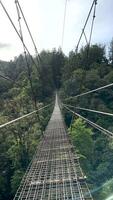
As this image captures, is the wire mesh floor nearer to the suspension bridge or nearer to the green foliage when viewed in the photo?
the suspension bridge

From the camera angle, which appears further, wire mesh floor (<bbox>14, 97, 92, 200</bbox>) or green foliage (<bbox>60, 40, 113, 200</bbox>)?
green foliage (<bbox>60, 40, 113, 200</bbox>)

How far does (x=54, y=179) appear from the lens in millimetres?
4520

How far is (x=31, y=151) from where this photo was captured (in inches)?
885

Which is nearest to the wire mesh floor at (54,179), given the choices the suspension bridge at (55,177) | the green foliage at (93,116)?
the suspension bridge at (55,177)

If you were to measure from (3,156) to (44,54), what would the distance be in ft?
107

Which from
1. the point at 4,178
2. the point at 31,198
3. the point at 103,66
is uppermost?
the point at 103,66

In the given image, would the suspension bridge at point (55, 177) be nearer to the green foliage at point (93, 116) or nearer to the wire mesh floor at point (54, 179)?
the wire mesh floor at point (54, 179)

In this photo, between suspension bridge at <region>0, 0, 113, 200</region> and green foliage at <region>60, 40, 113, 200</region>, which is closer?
suspension bridge at <region>0, 0, 113, 200</region>

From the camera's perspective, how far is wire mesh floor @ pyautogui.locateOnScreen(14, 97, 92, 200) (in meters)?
3.85

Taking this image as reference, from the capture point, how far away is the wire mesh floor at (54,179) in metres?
3.85

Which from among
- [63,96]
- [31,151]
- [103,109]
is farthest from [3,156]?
[103,109]

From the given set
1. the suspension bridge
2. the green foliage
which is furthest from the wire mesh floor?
the green foliage

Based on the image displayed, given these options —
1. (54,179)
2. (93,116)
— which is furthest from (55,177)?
(93,116)

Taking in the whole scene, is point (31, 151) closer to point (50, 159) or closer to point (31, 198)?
point (50, 159)
